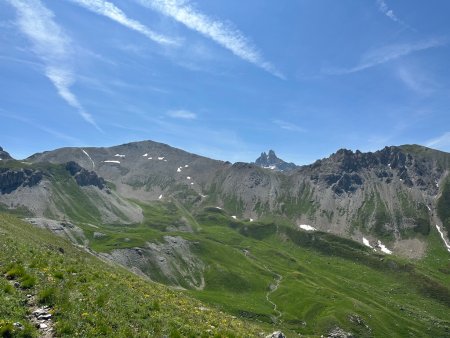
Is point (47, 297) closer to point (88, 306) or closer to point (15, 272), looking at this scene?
point (88, 306)

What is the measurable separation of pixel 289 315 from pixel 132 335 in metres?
150

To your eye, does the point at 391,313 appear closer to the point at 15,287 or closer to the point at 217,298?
the point at 217,298

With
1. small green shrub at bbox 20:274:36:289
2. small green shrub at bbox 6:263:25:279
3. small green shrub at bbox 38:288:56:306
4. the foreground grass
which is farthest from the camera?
small green shrub at bbox 6:263:25:279

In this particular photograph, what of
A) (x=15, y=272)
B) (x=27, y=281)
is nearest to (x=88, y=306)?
(x=27, y=281)

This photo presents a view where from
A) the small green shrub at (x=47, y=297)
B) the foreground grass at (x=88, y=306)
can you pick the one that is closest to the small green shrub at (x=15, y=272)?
the foreground grass at (x=88, y=306)

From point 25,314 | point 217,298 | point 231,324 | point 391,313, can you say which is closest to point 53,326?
point 25,314

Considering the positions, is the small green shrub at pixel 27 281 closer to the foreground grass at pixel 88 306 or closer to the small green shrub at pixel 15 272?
the foreground grass at pixel 88 306

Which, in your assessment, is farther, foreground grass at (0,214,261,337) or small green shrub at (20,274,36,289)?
small green shrub at (20,274,36,289)

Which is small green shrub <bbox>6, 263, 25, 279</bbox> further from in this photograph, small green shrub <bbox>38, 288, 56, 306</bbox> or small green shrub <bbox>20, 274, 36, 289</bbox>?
small green shrub <bbox>38, 288, 56, 306</bbox>

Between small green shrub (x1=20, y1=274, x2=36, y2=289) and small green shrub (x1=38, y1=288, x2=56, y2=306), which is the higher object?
small green shrub (x1=20, y1=274, x2=36, y2=289)

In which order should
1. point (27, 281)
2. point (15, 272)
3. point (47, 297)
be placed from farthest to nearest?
point (15, 272) → point (27, 281) → point (47, 297)

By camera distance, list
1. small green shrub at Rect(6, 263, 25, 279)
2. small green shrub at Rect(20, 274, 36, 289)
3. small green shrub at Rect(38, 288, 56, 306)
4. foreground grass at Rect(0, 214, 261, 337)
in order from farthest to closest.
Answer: small green shrub at Rect(6, 263, 25, 279) < small green shrub at Rect(20, 274, 36, 289) < small green shrub at Rect(38, 288, 56, 306) < foreground grass at Rect(0, 214, 261, 337)

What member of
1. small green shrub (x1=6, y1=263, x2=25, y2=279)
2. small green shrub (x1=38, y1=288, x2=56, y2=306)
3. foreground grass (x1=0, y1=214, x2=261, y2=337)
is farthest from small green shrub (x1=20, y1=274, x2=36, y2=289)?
small green shrub (x1=38, y1=288, x2=56, y2=306)

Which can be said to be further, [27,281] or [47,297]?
[27,281]
